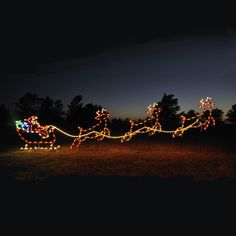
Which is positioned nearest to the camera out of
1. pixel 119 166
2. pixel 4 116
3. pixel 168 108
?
pixel 119 166

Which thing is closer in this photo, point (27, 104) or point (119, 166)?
point (119, 166)

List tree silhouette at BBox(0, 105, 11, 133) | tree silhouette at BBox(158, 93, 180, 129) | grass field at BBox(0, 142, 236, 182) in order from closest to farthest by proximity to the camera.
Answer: grass field at BBox(0, 142, 236, 182) → tree silhouette at BBox(158, 93, 180, 129) → tree silhouette at BBox(0, 105, 11, 133)

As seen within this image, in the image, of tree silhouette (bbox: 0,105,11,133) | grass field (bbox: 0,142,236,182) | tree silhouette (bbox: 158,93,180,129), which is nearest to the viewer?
grass field (bbox: 0,142,236,182)

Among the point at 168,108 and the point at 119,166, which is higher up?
the point at 168,108

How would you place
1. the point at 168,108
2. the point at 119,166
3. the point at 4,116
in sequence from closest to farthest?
the point at 119,166 → the point at 168,108 → the point at 4,116

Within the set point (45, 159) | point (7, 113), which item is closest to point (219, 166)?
point (45, 159)

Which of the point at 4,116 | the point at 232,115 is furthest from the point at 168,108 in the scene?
the point at 4,116

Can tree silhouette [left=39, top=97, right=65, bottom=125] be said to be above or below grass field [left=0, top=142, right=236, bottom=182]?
above

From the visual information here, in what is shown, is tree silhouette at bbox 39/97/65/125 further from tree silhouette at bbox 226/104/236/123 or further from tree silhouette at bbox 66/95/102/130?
tree silhouette at bbox 226/104/236/123

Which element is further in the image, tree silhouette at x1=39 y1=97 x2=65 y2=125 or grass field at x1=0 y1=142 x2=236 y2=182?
tree silhouette at x1=39 y1=97 x2=65 y2=125

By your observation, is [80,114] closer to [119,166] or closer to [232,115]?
[232,115]

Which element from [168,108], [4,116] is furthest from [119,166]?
[4,116]

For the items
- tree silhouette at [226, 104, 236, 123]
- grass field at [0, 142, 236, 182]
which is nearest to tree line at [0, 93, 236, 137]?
tree silhouette at [226, 104, 236, 123]

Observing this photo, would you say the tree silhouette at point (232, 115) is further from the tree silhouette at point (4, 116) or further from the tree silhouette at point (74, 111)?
the tree silhouette at point (4, 116)
